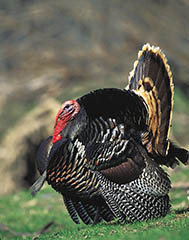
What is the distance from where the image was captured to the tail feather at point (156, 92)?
707cm

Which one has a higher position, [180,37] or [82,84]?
[180,37]

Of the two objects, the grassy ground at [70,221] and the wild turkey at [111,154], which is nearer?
the grassy ground at [70,221]

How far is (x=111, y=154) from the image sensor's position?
6.34m

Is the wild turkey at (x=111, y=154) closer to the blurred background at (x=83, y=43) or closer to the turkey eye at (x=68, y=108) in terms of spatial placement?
the turkey eye at (x=68, y=108)

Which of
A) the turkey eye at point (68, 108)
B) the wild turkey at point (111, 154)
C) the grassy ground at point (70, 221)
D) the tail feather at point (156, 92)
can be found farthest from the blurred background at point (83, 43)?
the turkey eye at point (68, 108)

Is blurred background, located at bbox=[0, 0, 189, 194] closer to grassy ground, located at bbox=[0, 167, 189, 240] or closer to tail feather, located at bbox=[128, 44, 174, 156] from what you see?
grassy ground, located at bbox=[0, 167, 189, 240]

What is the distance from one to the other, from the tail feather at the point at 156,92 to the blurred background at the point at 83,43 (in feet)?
35.8

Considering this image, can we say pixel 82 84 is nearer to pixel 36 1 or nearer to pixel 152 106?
pixel 36 1

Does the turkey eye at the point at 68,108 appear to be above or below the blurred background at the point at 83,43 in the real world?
below

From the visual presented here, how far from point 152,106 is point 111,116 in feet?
2.78

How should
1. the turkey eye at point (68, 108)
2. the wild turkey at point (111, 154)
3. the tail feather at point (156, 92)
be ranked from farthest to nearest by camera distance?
1. the tail feather at point (156, 92)
2. the turkey eye at point (68, 108)
3. the wild turkey at point (111, 154)

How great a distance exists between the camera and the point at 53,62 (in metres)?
19.9

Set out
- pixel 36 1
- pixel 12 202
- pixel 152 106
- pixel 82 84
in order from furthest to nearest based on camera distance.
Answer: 1. pixel 36 1
2. pixel 82 84
3. pixel 12 202
4. pixel 152 106

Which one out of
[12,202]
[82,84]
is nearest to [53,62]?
[82,84]
